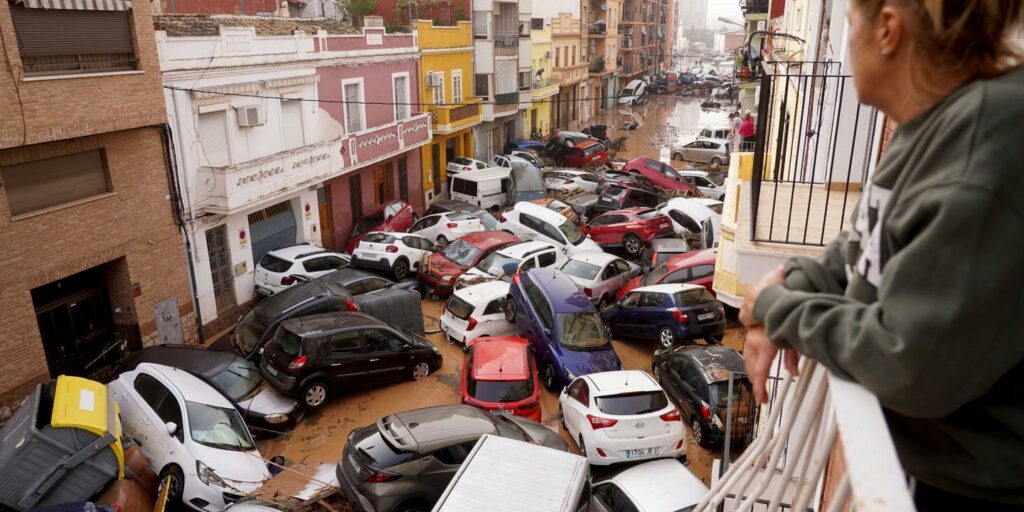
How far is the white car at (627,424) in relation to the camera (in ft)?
33.7

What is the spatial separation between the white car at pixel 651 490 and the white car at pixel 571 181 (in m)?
20.3

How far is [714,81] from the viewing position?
80562 mm

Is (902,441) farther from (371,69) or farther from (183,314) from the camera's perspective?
(371,69)

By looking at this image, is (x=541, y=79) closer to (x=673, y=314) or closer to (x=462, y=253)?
(x=462, y=253)

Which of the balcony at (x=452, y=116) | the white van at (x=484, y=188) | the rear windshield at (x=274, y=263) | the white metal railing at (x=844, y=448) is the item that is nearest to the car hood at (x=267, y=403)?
the rear windshield at (x=274, y=263)

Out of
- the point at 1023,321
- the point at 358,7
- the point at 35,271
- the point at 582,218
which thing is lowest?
the point at 582,218

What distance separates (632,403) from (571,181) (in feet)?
65.3

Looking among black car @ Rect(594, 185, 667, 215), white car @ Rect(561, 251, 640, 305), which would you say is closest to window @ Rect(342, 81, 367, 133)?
black car @ Rect(594, 185, 667, 215)

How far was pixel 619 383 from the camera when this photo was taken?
10.8 m

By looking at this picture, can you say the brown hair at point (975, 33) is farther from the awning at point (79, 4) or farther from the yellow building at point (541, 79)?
the yellow building at point (541, 79)

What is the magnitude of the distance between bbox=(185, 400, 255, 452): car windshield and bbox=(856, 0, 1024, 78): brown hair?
33.0ft

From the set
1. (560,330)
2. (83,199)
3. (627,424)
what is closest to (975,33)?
(627,424)

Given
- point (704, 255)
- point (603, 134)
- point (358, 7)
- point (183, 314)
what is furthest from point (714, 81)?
point (183, 314)

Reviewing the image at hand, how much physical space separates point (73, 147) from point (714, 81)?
77.0 m
